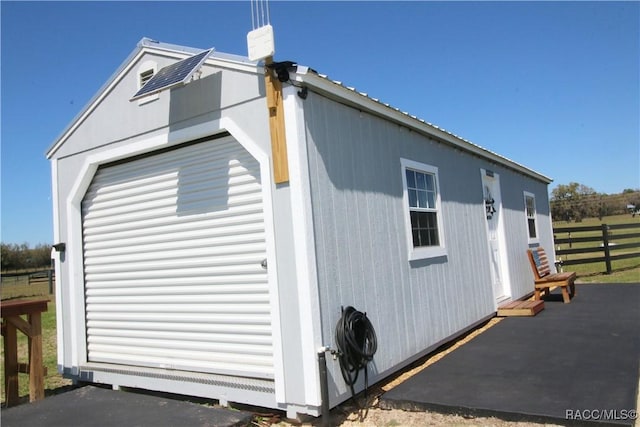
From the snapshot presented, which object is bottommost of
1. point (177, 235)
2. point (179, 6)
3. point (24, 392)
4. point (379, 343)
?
point (24, 392)

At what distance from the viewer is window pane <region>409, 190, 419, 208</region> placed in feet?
17.7

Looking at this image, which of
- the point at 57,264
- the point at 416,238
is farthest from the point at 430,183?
the point at 57,264

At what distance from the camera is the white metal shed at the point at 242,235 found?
3.68m

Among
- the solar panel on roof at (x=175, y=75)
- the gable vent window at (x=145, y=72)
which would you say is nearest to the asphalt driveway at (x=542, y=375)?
the solar panel on roof at (x=175, y=75)

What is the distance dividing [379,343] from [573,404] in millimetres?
1662

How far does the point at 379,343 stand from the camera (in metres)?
4.30

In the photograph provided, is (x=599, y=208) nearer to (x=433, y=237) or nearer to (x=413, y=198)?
(x=433, y=237)

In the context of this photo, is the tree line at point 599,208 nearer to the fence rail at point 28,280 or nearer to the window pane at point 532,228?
the window pane at point 532,228

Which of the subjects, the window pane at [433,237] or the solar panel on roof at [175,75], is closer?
the solar panel on roof at [175,75]

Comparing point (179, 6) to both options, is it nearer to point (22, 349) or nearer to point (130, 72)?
point (130, 72)

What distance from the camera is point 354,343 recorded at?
3732 millimetres

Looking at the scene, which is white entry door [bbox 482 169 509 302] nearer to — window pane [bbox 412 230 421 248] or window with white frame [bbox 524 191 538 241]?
window with white frame [bbox 524 191 538 241]

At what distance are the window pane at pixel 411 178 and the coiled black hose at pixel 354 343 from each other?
2039mm

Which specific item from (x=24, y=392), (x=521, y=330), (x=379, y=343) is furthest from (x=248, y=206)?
(x=521, y=330)
